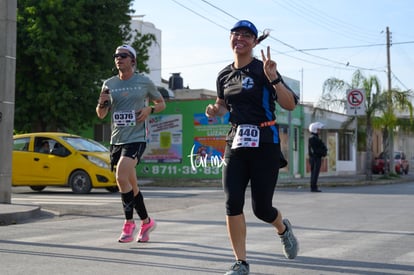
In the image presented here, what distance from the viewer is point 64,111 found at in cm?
2606

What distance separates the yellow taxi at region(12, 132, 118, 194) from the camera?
678 inches

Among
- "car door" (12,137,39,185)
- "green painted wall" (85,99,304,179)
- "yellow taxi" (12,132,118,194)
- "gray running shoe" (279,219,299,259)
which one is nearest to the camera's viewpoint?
"gray running shoe" (279,219,299,259)

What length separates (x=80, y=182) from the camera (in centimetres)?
1738

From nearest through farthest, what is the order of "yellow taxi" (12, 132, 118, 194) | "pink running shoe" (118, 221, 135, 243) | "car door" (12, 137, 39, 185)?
"pink running shoe" (118, 221, 135, 243)
"yellow taxi" (12, 132, 118, 194)
"car door" (12, 137, 39, 185)

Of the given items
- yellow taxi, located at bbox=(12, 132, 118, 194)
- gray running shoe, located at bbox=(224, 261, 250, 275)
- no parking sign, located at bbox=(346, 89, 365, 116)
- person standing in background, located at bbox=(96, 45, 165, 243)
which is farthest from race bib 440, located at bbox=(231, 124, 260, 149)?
no parking sign, located at bbox=(346, 89, 365, 116)

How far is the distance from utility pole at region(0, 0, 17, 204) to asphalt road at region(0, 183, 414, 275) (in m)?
0.92

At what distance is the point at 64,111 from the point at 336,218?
17.2 metres

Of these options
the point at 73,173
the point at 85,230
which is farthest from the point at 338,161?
the point at 85,230

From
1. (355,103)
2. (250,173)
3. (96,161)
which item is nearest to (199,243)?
(250,173)

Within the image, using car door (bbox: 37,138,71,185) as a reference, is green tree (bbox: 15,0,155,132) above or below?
above

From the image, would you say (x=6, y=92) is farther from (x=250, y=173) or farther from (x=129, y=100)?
(x=250, y=173)

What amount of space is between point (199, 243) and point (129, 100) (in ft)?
6.07

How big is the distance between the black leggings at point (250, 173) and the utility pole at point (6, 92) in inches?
304

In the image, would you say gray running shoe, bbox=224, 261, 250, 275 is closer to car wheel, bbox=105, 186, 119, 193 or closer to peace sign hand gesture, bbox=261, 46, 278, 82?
peace sign hand gesture, bbox=261, 46, 278, 82
